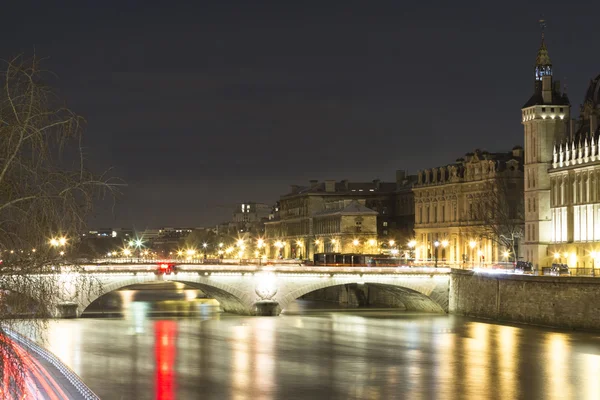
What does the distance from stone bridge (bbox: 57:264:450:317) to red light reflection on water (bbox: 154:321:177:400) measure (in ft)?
16.6

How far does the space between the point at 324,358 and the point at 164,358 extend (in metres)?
8.74

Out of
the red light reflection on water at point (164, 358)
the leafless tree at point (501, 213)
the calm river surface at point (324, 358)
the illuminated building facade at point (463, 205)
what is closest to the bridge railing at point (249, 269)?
the calm river surface at point (324, 358)

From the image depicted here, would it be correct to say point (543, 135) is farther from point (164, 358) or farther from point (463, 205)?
point (164, 358)

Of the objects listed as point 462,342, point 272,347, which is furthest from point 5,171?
point 462,342

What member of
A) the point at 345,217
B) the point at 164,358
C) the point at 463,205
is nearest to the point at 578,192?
the point at 463,205

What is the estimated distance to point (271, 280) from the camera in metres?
89.0

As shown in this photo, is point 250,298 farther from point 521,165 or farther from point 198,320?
point 521,165

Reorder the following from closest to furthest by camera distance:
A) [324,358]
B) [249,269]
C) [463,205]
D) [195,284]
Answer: [324,358], [249,269], [195,284], [463,205]

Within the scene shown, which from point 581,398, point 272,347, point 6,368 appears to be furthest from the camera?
point 272,347

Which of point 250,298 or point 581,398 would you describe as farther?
point 250,298

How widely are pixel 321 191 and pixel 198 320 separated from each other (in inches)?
3615

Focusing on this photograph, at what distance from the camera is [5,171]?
65.4 ft

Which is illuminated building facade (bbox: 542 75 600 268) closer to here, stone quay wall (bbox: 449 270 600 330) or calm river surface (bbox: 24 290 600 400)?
stone quay wall (bbox: 449 270 600 330)

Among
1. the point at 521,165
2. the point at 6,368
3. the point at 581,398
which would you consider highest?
the point at 521,165
